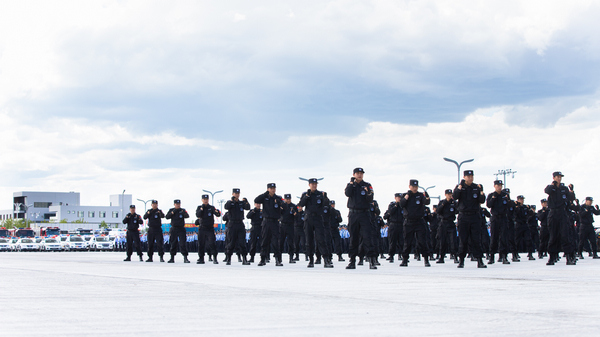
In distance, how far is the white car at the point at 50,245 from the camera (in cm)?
5810

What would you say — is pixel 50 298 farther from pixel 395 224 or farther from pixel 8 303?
pixel 395 224

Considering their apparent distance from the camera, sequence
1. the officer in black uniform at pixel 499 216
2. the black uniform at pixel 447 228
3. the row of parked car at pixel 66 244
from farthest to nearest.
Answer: the row of parked car at pixel 66 244, the black uniform at pixel 447 228, the officer in black uniform at pixel 499 216

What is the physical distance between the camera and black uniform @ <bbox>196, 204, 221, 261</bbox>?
20.8 metres

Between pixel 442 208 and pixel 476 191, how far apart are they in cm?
294

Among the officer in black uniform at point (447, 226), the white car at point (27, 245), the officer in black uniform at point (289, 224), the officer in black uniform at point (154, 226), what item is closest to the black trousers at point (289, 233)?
the officer in black uniform at point (289, 224)

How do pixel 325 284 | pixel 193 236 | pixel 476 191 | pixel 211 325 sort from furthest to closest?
pixel 193 236 → pixel 476 191 → pixel 325 284 → pixel 211 325

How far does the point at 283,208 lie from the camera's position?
60.3 ft

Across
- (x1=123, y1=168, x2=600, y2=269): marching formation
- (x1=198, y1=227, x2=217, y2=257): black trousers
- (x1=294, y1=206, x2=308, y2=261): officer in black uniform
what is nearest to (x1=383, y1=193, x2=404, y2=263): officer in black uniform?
(x1=123, y1=168, x2=600, y2=269): marching formation

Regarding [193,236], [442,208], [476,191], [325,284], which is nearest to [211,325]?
[325,284]

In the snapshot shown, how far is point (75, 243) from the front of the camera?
5862 cm

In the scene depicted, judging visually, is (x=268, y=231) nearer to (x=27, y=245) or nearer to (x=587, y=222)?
(x=587, y=222)

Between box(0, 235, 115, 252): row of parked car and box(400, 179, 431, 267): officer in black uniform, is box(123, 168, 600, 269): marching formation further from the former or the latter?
box(0, 235, 115, 252): row of parked car

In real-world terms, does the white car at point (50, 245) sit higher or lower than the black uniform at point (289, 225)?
lower

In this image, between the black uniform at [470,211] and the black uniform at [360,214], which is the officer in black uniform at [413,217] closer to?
the black uniform at [470,211]
